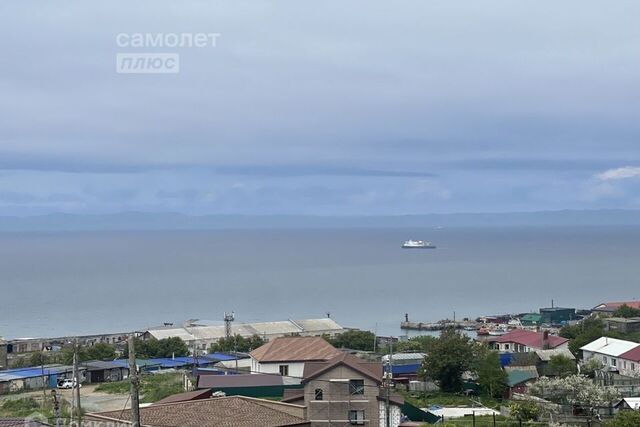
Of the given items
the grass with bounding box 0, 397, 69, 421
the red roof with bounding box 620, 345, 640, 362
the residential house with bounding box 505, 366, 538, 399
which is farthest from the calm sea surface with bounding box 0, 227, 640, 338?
the grass with bounding box 0, 397, 69, 421

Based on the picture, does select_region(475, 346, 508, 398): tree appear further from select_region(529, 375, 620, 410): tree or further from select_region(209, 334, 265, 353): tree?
select_region(209, 334, 265, 353): tree

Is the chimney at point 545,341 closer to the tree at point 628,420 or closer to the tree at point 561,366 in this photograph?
the tree at point 561,366

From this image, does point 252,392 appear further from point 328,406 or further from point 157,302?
point 157,302

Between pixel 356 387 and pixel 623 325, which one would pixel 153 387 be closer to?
pixel 356 387

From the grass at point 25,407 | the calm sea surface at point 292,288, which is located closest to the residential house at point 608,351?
the grass at point 25,407

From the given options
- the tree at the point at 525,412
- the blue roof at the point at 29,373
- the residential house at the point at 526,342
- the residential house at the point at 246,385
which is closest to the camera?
the tree at the point at 525,412

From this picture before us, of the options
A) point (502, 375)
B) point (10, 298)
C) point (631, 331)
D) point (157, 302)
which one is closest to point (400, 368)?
point (502, 375)

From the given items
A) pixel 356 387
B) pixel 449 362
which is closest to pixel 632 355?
pixel 449 362
